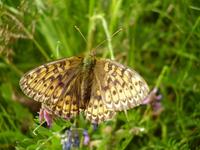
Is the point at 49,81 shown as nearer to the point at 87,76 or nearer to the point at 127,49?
the point at 87,76

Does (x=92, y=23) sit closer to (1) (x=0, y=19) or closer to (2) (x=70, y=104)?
(1) (x=0, y=19)

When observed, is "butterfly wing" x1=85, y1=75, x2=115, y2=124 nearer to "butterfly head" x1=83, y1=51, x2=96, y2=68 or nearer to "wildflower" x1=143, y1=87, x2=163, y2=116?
"butterfly head" x1=83, y1=51, x2=96, y2=68

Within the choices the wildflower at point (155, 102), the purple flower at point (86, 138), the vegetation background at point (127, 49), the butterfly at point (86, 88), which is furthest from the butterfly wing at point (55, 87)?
the wildflower at point (155, 102)

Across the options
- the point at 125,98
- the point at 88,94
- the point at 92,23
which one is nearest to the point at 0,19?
the point at 92,23

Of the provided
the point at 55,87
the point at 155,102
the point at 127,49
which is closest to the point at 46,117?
the point at 55,87

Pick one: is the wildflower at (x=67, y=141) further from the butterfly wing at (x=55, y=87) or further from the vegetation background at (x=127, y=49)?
the vegetation background at (x=127, y=49)

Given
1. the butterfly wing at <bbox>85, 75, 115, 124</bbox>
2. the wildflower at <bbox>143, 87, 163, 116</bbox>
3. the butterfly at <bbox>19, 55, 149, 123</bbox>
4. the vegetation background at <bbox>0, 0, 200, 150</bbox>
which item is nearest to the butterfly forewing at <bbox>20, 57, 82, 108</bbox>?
the butterfly at <bbox>19, 55, 149, 123</bbox>
